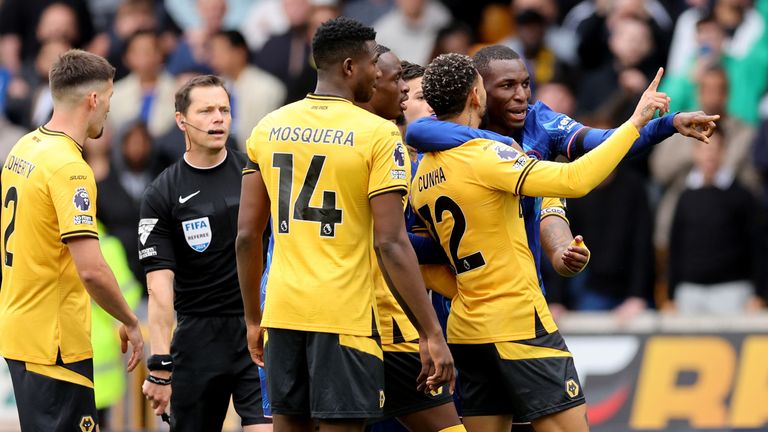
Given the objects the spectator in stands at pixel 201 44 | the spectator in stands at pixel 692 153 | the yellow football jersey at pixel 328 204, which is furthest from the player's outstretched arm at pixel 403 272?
the spectator in stands at pixel 201 44

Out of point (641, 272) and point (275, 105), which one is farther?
point (275, 105)

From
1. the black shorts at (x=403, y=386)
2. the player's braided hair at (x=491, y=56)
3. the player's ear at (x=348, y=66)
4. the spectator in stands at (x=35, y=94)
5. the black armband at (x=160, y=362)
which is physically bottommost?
the black shorts at (x=403, y=386)

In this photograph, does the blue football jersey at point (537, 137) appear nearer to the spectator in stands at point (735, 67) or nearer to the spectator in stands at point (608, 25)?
the spectator in stands at point (735, 67)

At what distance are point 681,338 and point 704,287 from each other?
2.67ft

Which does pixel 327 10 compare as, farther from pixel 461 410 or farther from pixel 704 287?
pixel 461 410

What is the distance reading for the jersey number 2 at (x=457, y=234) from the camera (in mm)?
8234

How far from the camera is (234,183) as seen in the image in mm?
9406

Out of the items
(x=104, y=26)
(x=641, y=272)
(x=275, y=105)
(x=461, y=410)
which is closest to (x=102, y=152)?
(x=275, y=105)

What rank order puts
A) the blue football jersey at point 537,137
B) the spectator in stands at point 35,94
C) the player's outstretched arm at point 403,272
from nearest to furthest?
1. the player's outstretched arm at point 403,272
2. the blue football jersey at point 537,137
3. the spectator in stands at point 35,94

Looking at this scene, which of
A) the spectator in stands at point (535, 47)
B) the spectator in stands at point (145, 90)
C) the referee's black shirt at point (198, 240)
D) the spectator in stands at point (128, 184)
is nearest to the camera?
the referee's black shirt at point (198, 240)

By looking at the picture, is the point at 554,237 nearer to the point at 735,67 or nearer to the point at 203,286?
the point at 203,286

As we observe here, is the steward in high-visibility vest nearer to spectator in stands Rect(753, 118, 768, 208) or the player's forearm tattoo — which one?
spectator in stands Rect(753, 118, 768, 208)

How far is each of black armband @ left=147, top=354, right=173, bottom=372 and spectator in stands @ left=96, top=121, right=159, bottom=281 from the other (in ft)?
21.4

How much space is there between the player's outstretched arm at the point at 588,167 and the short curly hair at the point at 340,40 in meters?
1.14
